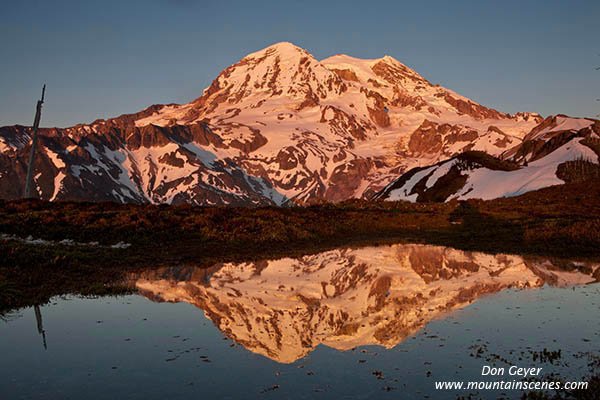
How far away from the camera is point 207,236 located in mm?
33438

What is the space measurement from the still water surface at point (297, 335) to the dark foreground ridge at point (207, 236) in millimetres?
2814

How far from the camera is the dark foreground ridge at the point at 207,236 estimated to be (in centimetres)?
2053

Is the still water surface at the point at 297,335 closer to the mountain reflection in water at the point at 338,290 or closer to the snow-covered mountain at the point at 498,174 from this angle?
the mountain reflection in water at the point at 338,290

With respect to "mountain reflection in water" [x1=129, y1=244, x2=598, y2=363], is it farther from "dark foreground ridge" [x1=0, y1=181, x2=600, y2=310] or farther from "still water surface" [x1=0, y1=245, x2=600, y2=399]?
"dark foreground ridge" [x1=0, y1=181, x2=600, y2=310]

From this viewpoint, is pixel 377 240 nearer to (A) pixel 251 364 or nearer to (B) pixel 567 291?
(B) pixel 567 291

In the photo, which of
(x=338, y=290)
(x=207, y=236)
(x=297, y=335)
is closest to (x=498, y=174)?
(x=207, y=236)

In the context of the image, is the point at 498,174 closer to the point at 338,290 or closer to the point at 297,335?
the point at 338,290

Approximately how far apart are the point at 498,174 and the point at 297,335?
76.6 metres

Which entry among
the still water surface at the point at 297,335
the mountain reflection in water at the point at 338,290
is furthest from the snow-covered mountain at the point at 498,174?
the still water surface at the point at 297,335

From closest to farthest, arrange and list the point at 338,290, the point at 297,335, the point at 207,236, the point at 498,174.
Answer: the point at 297,335 < the point at 338,290 < the point at 207,236 < the point at 498,174

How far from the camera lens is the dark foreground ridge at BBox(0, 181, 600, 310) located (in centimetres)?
2053

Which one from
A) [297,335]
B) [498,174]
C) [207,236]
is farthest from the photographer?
[498,174]

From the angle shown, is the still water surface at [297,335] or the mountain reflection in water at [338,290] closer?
the still water surface at [297,335]

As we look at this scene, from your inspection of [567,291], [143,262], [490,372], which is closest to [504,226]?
[567,291]
